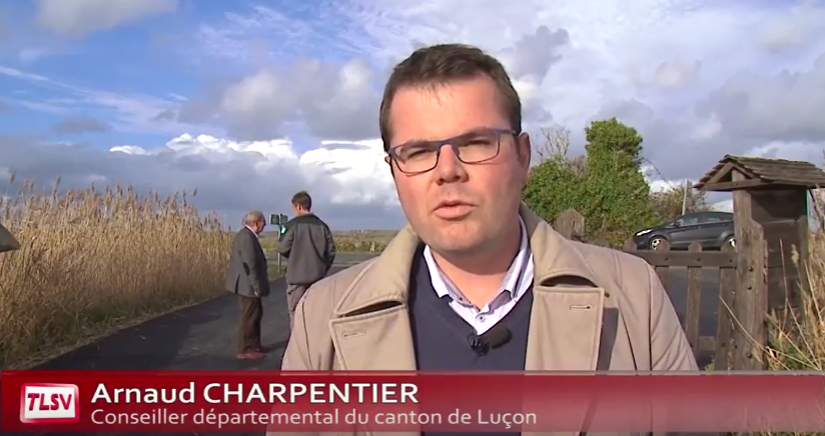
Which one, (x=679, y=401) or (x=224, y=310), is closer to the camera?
(x=679, y=401)

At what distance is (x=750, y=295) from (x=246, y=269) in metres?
5.75

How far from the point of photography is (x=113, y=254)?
39.0ft

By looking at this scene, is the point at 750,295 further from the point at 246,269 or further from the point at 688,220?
the point at 688,220

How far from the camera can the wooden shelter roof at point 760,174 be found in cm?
564

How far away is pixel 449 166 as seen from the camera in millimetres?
1895

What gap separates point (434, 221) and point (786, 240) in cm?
487

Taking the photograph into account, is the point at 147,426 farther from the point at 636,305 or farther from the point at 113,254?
the point at 113,254

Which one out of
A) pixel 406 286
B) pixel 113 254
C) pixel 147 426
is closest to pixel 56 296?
pixel 113 254

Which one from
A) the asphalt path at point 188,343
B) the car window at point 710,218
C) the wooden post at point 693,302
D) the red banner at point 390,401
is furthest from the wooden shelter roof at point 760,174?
the car window at point 710,218

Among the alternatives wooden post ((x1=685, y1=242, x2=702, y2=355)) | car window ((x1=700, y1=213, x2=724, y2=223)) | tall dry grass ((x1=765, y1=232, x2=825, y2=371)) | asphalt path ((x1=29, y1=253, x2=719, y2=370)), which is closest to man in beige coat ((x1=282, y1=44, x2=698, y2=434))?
tall dry grass ((x1=765, y1=232, x2=825, y2=371))

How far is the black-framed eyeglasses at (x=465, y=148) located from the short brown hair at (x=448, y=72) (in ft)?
0.32

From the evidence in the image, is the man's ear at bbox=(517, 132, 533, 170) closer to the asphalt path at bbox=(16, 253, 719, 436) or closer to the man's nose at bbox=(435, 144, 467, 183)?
the man's nose at bbox=(435, 144, 467, 183)

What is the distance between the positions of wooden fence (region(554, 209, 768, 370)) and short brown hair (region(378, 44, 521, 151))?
3.94 m

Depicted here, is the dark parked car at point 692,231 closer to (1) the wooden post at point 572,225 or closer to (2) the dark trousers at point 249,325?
(2) the dark trousers at point 249,325
